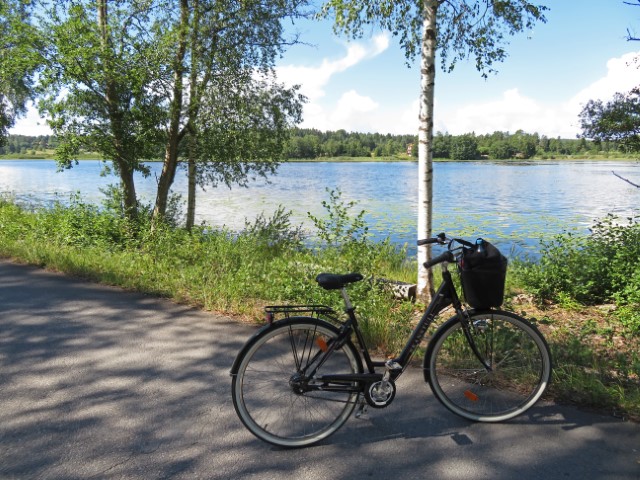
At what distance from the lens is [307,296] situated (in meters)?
5.21

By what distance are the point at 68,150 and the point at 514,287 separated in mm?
8301

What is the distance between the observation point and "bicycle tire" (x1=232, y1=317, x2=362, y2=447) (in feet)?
9.13

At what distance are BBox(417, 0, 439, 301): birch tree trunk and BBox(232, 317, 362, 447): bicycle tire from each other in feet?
9.99

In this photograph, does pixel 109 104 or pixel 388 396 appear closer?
pixel 388 396

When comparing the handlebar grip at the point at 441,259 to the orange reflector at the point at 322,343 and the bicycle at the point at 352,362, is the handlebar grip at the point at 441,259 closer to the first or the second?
the bicycle at the point at 352,362

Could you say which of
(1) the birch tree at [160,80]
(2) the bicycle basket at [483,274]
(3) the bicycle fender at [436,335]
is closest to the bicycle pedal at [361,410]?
(3) the bicycle fender at [436,335]

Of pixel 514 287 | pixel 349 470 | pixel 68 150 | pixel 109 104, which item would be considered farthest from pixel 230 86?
pixel 349 470

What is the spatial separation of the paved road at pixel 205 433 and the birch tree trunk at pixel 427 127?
99.8 inches

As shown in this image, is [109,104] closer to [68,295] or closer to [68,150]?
[68,150]

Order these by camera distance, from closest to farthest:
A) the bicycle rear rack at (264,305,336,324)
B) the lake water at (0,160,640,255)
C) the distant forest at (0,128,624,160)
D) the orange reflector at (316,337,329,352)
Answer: the bicycle rear rack at (264,305,336,324) → the orange reflector at (316,337,329,352) → the lake water at (0,160,640,255) → the distant forest at (0,128,624,160)

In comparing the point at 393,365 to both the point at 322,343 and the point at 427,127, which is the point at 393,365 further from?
the point at 427,127

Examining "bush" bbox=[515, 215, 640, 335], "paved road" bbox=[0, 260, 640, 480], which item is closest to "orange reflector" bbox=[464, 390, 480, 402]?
"paved road" bbox=[0, 260, 640, 480]

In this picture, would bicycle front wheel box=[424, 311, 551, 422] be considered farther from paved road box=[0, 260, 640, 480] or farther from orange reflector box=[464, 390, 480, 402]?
paved road box=[0, 260, 640, 480]

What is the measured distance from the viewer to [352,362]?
295cm
